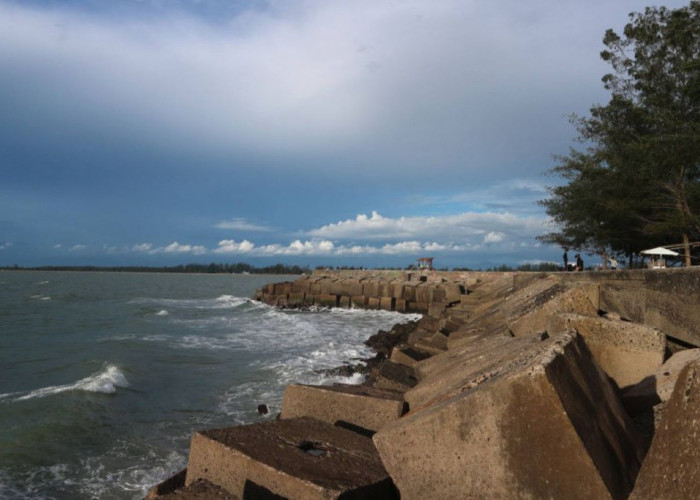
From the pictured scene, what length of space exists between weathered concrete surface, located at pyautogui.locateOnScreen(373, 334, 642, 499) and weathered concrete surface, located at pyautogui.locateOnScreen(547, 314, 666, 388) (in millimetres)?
1037

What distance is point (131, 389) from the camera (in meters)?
8.93

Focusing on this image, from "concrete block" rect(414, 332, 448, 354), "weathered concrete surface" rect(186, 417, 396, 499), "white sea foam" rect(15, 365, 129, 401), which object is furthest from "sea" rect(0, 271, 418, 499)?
"weathered concrete surface" rect(186, 417, 396, 499)

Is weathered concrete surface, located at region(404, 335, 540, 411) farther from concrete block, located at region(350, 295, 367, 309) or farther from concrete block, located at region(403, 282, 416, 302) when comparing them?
concrete block, located at region(350, 295, 367, 309)

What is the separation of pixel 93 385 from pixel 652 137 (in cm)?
1739

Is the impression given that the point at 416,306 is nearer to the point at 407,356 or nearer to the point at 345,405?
the point at 407,356

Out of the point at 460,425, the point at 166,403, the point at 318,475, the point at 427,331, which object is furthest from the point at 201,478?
the point at 427,331

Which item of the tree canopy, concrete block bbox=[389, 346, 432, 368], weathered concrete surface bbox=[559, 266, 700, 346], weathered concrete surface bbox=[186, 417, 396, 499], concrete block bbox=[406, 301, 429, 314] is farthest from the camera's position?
concrete block bbox=[406, 301, 429, 314]

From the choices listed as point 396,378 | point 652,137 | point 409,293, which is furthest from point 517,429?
point 409,293

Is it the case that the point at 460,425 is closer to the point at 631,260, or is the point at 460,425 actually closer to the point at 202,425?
the point at 202,425

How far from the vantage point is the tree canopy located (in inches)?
667

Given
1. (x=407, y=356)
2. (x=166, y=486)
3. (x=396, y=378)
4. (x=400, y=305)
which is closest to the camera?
(x=166, y=486)

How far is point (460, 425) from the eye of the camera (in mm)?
2303

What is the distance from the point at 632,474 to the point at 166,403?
7.10 meters

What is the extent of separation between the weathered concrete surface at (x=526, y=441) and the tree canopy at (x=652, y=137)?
16.6m
